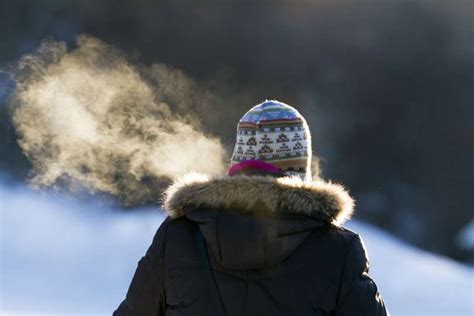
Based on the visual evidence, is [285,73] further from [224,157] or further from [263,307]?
[263,307]

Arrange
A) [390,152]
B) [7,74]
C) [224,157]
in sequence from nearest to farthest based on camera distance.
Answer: [224,157] → [7,74] → [390,152]

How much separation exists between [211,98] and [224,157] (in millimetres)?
719

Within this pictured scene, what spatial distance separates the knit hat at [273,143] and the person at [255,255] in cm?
6

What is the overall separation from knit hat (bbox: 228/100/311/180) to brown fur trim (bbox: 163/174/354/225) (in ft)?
0.24

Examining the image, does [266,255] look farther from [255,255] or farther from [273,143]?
[273,143]

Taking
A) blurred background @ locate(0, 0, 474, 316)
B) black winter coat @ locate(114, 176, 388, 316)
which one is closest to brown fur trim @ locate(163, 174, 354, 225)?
black winter coat @ locate(114, 176, 388, 316)

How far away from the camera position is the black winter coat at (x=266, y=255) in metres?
1.69

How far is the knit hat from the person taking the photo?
1.85 m

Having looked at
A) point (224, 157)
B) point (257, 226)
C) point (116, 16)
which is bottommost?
point (257, 226)

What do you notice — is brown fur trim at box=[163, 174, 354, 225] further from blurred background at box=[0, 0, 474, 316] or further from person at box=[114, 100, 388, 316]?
blurred background at box=[0, 0, 474, 316]

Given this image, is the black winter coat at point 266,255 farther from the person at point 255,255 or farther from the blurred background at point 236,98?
the blurred background at point 236,98

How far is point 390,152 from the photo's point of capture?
558cm

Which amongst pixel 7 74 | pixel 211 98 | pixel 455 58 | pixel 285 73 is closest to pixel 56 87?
pixel 7 74

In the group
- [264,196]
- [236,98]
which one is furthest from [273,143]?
[236,98]
